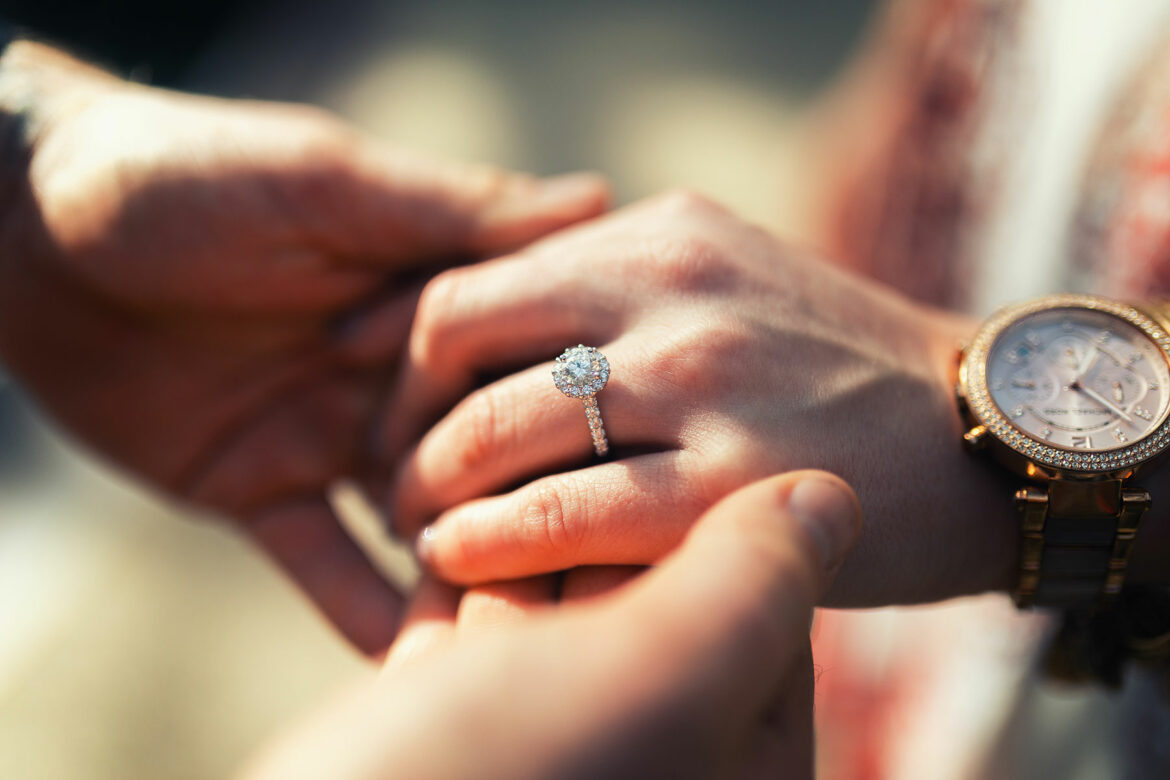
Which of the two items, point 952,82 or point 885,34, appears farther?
point 885,34

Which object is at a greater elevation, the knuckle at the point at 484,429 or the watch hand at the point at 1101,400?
the watch hand at the point at 1101,400

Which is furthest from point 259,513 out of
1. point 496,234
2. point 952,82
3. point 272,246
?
point 952,82

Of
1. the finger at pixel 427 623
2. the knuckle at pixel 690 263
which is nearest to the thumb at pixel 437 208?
the knuckle at pixel 690 263

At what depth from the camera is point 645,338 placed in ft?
2.76

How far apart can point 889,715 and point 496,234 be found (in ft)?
3.28

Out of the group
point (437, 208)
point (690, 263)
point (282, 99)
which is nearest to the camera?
point (690, 263)

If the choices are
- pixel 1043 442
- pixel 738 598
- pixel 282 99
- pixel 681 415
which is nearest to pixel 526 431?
pixel 681 415

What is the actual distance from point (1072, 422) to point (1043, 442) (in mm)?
57

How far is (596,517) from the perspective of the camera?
2.52ft

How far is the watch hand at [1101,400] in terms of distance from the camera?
81 centimetres

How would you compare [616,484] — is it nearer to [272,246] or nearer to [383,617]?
[383,617]

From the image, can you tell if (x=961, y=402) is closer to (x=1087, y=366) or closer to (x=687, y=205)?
(x=1087, y=366)

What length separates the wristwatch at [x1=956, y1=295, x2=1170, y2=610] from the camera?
0.78 meters

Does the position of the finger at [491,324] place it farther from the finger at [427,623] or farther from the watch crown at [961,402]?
the watch crown at [961,402]
